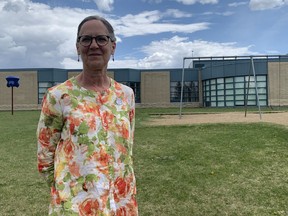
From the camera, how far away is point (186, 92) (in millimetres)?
44625

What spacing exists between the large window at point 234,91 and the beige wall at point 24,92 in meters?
22.2

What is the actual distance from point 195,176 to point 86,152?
207 inches

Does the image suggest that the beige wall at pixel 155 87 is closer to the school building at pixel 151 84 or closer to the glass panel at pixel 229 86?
the school building at pixel 151 84

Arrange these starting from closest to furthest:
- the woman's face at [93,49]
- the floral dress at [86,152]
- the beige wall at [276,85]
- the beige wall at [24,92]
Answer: the floral dress at [86,152] < the woman's face at [93,49] < the beige wall at [276,85] < the beige wall at [24,92]

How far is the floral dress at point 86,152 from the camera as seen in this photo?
1732 mm

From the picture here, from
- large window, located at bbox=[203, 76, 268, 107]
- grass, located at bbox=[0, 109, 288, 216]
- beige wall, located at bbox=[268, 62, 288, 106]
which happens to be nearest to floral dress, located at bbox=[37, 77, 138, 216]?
grass, located at bbox=[0, 109, 288, 216]

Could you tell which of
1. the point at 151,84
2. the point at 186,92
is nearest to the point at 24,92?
the point at 151,84

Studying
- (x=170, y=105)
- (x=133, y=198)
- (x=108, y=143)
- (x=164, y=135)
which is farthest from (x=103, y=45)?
(x=170, y=105)

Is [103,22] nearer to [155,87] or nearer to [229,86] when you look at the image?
[229,86]

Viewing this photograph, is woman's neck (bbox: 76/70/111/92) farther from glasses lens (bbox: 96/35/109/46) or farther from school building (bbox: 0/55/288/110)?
school building (bbox: 0/55/288/110)

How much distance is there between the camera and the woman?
1.73 metres

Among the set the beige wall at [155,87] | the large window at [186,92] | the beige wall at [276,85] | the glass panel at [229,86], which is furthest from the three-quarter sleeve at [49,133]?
the beige wall at [155,87]

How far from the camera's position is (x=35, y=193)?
589cm

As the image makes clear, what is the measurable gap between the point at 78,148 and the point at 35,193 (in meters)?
4.59
